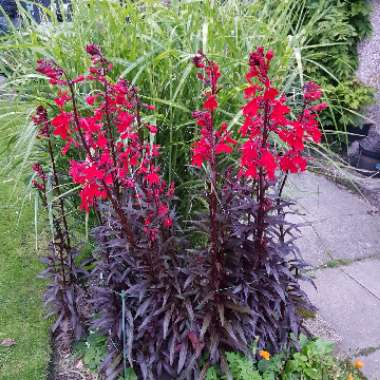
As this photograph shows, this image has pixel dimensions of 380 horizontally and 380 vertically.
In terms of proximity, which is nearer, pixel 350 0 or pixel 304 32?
pixel 304 32

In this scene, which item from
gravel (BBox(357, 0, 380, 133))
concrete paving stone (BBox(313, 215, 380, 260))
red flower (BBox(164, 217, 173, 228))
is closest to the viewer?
red flower (BBox(164, 217, 173, 228))

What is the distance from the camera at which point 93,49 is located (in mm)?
1355

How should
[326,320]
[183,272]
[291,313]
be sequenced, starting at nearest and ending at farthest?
[183,272] → [291,313] → [326,320]

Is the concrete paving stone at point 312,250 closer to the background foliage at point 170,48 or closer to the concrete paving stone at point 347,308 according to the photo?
the concrete paving stone at point 347,308

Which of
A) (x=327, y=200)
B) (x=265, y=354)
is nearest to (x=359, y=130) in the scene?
(x=327, y=200)

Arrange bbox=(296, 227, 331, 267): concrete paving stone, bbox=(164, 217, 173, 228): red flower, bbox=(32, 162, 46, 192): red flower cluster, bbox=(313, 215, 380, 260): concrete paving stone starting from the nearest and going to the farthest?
bbox=(164, 217, 173, 228): red flower → bbox=(32, 162, 46, 192): red flower cluster → bbox=(296, 227, 331, 267): concrete paving stone → bbox=(313, 215, 380, 260): concrete paving stone

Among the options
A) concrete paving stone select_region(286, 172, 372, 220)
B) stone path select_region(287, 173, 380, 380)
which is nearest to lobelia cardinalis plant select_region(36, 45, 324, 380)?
stone path select_region(287, 173, 380, 380)

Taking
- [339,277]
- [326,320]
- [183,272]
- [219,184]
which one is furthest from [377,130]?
[183,272]

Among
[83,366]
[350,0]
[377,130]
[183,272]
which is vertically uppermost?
[350,0]

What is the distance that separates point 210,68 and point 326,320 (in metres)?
1.62

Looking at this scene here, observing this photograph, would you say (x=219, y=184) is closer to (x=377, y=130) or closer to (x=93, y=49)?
(x=93, y=49)

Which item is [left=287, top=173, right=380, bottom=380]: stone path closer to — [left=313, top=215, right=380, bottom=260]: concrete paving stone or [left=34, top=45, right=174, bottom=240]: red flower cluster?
[left=313, top=215, right=380, bottom=260]: concrete paving stone

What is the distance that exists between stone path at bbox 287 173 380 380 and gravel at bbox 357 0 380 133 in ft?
3.01

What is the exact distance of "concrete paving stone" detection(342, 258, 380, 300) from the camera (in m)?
2.61
